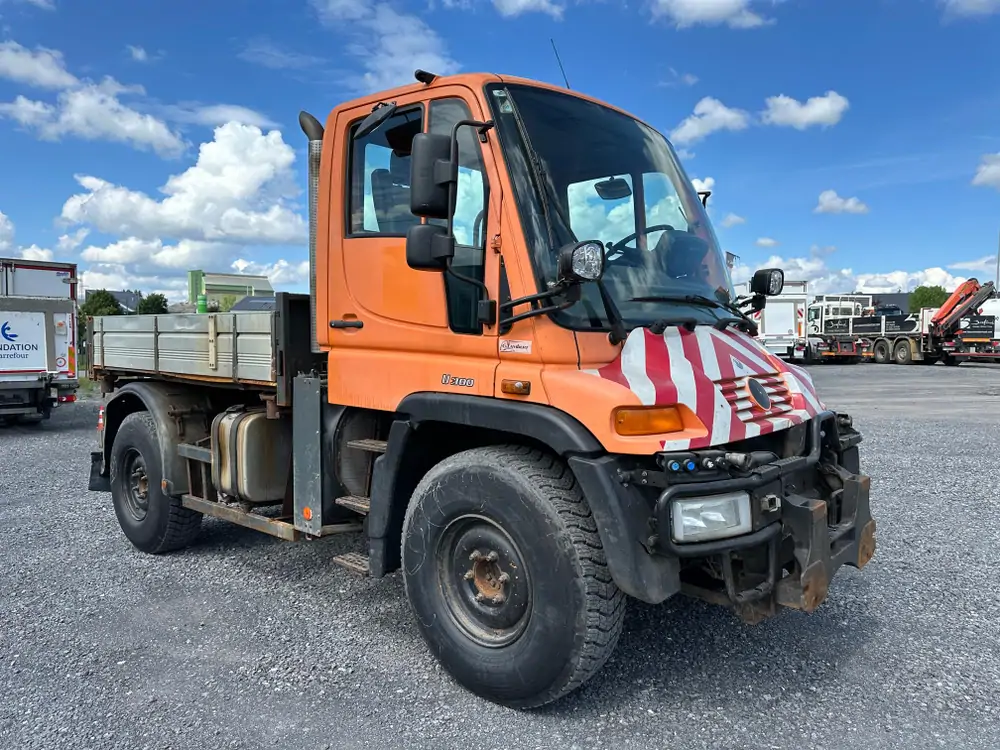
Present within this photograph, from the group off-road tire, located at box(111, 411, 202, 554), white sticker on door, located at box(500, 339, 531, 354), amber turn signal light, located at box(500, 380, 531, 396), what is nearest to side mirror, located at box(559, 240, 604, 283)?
white sticker on door, located at box(500, 339, 531, 354)

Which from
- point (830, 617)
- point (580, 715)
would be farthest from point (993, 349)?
Result: point (580, 715)

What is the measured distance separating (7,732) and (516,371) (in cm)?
257

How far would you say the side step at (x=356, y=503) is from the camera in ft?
13.1

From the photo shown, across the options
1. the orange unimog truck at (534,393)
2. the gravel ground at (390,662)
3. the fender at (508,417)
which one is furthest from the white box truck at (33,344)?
the fender at (508,417)

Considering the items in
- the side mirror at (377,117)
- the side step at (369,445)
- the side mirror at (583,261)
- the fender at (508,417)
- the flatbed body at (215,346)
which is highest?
the side mirror at (377,117)

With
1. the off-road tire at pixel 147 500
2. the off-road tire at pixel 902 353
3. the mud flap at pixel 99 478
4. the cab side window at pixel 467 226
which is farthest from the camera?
the off-road tire at pixel 902 353

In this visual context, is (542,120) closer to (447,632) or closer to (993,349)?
(447,632)

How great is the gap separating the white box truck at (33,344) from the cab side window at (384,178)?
10.8m

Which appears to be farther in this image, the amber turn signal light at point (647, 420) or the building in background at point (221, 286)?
the building in background at point (221, 286)

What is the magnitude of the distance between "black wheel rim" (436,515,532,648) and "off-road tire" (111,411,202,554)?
281 cm

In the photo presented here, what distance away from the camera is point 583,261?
289 centimetres

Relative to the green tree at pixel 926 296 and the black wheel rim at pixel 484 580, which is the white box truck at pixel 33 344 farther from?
the green tree at pixel 926 296

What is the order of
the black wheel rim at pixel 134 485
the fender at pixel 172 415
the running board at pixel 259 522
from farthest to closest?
the black wheel rim at pixel 134 485
the fender at pixel 172 415
the running board at pixel 259 522

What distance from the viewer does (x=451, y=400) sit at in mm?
3412
